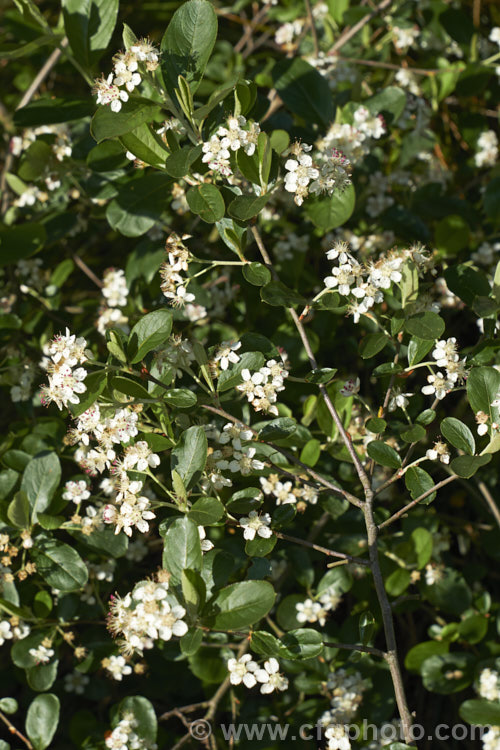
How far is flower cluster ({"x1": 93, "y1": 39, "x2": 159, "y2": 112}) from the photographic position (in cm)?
106

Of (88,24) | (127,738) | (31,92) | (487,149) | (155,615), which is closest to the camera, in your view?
(155,615)

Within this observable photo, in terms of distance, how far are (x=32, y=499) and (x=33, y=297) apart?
617 mm

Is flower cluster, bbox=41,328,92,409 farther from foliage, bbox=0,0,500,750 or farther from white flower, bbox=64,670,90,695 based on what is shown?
white flower, bbox=64,670,90,695

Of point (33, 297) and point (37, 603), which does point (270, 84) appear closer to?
point (33, 297)

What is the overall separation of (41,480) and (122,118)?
→ 0.68 meters

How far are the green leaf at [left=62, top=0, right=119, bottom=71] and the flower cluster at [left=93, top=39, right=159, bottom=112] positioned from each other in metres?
0.31

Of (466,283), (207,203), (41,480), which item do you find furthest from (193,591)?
(466,283)

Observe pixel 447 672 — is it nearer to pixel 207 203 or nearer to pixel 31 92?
pixel 207 203

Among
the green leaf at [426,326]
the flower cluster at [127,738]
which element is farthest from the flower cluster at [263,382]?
the flower cluster at [127,738]

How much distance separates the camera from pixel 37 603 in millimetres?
1353

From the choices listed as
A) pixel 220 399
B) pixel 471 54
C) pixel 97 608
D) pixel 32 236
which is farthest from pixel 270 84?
pixel 97 608

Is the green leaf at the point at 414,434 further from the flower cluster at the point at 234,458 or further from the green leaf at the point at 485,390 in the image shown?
the flower cluster at the point at 234,458

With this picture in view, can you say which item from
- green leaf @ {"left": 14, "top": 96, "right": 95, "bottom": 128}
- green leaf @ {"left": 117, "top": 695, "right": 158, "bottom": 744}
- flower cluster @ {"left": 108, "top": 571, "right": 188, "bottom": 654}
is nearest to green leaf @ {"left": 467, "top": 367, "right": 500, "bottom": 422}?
flower cluster @ {"left": 108, "top": 571, "right": 188, "bottom": 654}

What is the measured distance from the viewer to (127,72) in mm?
1079
